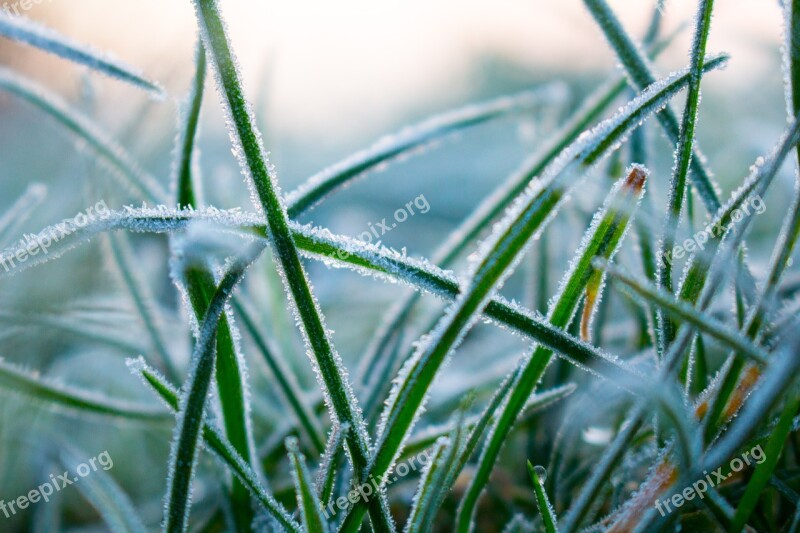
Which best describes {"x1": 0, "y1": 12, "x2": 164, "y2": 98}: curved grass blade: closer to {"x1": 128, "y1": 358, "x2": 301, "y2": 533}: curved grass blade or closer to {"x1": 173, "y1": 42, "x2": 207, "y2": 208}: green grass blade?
{"x1": 173, "y1": 42, "x2": 207, "y2": 208}: green grass blade

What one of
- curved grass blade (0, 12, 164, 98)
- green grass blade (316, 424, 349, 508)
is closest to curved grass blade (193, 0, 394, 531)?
green grass blade (316, 424, 349, 508)

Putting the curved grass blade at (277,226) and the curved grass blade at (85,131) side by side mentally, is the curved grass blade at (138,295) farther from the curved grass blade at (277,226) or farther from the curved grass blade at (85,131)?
the curved grass blade at (277,226)

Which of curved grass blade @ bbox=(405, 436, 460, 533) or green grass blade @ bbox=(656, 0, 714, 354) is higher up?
green grass blade @ bbox=(656, 0, 714, 354)

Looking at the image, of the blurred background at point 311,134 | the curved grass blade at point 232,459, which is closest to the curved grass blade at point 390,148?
the blurred background at point 311,134

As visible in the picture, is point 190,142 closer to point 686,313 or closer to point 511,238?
point 511,238

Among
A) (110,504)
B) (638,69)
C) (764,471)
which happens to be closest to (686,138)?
(638,69)

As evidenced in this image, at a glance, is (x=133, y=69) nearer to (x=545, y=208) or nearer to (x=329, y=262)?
(x=329, y=262)
